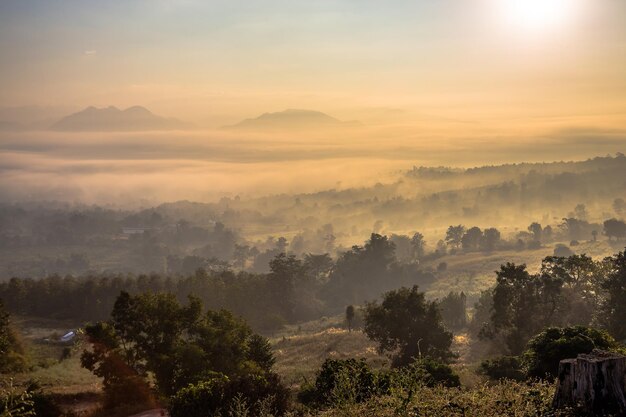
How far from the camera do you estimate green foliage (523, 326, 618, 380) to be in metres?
37.0

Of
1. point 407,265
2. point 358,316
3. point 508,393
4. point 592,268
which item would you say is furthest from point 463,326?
point 508,393

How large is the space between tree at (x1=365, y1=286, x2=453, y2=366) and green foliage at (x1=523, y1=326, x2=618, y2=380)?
26234 millimetres

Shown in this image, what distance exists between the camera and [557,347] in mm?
37469

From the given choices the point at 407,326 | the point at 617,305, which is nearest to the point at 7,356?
the point at 407,326

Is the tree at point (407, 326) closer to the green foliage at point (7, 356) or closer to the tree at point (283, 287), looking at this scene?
the green foliage at point (7, 356)

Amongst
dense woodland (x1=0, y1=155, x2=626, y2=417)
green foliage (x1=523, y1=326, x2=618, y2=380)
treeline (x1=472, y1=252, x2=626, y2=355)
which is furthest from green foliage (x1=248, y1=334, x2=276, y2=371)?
treeline (x1=472, y1=252, x2=626, y2=355)

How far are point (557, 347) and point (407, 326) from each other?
31129 mm

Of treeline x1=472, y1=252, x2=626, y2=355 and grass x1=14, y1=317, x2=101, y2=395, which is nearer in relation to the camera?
grass x1=14, y1=317, x2=101, y2=395

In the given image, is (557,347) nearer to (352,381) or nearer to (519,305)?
(352,381)

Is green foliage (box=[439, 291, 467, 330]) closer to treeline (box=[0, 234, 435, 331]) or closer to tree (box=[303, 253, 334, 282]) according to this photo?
treeline (box=[0, 234, 435, 331])

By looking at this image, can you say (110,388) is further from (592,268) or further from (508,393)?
(592,268)

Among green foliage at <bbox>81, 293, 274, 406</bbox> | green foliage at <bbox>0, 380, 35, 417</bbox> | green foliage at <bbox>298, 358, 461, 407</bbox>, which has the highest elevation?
green foliage at <bbox>0, 380, 35, 417</bbox>

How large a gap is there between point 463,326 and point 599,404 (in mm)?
97325

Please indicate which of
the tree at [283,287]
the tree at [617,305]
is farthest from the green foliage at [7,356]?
the tree at [283,287]
